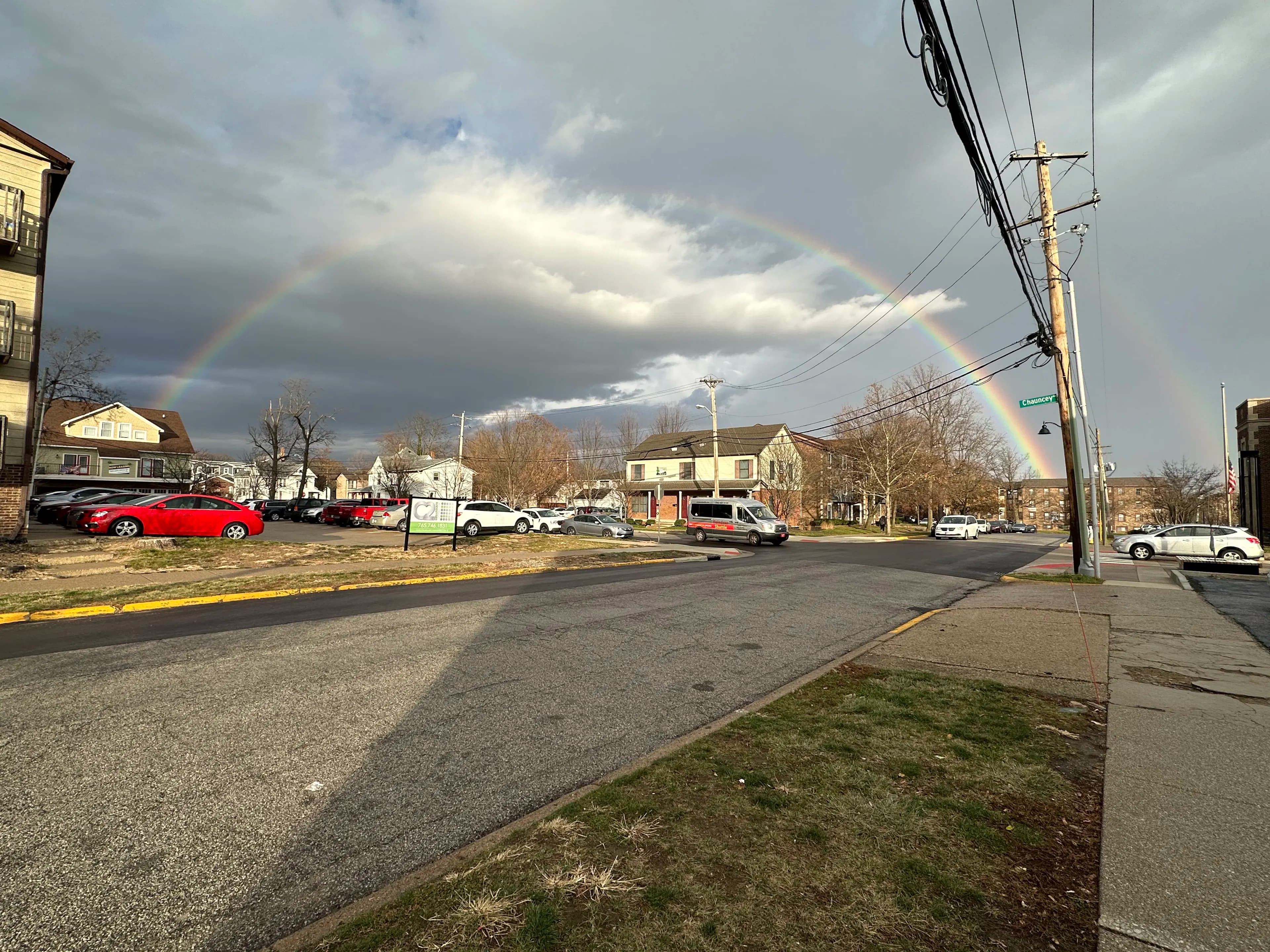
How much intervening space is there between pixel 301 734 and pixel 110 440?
219ft

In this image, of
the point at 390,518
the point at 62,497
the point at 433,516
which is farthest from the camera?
the point at 62,497

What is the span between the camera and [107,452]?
170 feet

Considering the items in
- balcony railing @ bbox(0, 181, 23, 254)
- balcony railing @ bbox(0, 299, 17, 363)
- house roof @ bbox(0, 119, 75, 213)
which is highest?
house roof @ bbox(0, 119, 75, 213)

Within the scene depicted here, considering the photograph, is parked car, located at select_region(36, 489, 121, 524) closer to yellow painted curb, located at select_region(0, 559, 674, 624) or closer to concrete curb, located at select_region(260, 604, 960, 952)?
yellow painted curb, located at select_region(0, 559, 674, 624)

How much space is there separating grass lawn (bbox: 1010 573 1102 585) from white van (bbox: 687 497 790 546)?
1331 cm

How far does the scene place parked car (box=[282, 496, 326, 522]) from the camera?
143ft

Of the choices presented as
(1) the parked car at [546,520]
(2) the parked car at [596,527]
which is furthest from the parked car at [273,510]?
(2) the parked car at [596,527]

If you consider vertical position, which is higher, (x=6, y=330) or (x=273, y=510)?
(x=6, y=330)

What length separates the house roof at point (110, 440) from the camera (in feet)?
165

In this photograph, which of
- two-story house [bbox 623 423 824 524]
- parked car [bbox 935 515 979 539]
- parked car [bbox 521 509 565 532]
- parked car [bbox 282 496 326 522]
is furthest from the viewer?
two-story house [bbox 623 423 824 524]

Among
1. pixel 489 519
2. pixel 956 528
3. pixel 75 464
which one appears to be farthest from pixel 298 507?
pixel 956 528

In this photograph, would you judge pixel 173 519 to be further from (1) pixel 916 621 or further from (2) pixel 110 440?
(2) pixel 110 440

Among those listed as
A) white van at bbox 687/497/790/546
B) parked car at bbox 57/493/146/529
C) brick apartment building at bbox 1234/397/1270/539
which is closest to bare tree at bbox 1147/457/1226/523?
Result: brick apartment building at bbox 1234/397/1270/539

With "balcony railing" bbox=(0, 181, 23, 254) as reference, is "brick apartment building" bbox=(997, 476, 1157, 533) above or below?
below
